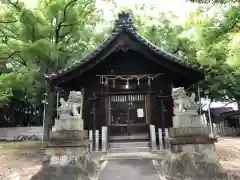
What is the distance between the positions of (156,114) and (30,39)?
8819 millimetres

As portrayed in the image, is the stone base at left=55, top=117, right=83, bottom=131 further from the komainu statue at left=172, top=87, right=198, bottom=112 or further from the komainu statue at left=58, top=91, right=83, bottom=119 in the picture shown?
the komainu statue at left=172, top=87, right=198, bottom=112

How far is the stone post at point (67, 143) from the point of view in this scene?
6.94 m

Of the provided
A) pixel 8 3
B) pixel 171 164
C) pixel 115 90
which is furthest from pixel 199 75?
pixel 8 3

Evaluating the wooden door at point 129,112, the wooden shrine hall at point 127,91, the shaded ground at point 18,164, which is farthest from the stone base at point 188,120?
the shaded ground at point 18,164

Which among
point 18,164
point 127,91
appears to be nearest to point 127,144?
point 127,91

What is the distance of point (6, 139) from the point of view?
2433 centimetres

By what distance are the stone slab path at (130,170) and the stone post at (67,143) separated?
2.64 ft

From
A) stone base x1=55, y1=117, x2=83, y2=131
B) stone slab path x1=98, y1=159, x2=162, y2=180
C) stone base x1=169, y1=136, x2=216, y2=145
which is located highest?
stone base x1=55, y1=117, x2=83, y2=131

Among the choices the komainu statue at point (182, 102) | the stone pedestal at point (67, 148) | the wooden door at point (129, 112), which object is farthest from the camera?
the wooden door at point (129, 112)

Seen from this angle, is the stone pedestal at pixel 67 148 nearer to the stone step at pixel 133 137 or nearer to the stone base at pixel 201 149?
the stone base at pixel 201 149

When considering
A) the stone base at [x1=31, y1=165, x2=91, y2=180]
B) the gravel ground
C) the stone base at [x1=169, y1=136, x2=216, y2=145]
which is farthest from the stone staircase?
the stone base at [x1=169, y1=136, x2=216, y2=145]

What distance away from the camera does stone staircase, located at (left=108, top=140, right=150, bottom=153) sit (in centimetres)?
1062

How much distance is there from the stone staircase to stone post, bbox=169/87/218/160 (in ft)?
12.9

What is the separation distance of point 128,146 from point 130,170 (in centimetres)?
361
